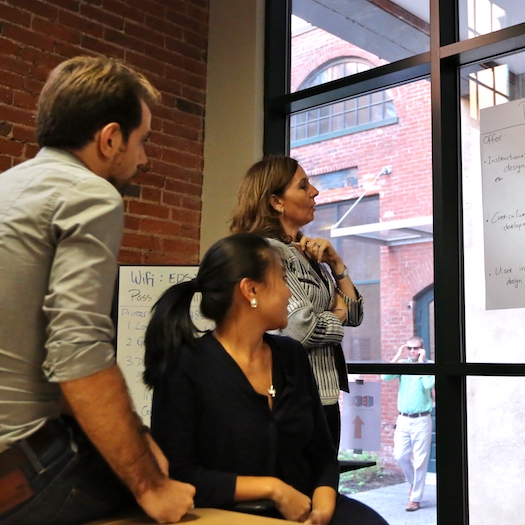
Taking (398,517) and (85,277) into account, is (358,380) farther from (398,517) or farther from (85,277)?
(85,277)

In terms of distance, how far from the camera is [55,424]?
3.85ft

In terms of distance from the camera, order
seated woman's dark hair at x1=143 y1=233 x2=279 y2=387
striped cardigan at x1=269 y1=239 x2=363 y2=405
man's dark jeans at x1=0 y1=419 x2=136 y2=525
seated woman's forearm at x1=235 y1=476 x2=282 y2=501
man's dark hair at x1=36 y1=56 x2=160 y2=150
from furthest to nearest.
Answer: striped cardigan at x1=269 y1=239 x2=363 y2=405 < seated woman's dark hair at x1=143 y1=233 x2=279 y2=387 < seated woman's forearm at x1=235 y1=476 x2=282 y2=501 < man's dark hair at x1=36 y1=56 x2=160 y2=150 < man's dark jeans at x1=0 y1=419 x2=136 y2=525

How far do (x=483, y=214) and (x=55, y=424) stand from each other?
2425mm

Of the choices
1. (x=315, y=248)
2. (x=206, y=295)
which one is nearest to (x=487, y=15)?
(x=315, y=248)

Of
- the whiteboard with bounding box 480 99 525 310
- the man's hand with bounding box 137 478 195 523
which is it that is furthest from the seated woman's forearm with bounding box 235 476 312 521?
the whiteboard with bounding box 480 99 525 310

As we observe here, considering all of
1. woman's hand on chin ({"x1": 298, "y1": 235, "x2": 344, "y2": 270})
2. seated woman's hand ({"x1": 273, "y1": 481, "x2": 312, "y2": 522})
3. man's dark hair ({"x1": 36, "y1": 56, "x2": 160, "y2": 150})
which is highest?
man's dark hair ({"x1": 36, "y1": 56, "x2": 160, "y2": 150})

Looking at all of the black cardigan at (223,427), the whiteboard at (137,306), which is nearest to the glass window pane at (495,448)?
the whiteboard at (137,306)

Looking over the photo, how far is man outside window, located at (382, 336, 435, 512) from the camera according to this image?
316cm

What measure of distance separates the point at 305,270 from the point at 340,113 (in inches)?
64.4

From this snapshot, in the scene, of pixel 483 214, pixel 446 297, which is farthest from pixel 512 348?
pixel 483 214

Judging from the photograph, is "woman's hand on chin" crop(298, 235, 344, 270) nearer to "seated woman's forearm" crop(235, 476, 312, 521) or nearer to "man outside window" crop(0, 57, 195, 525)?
"seated woman's forearm" crop(235, 476, 312, 521)

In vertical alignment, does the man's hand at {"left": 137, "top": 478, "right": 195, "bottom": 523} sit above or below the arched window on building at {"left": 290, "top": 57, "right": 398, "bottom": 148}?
below

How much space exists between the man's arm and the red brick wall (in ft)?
7.82

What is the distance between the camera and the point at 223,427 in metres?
1.61
